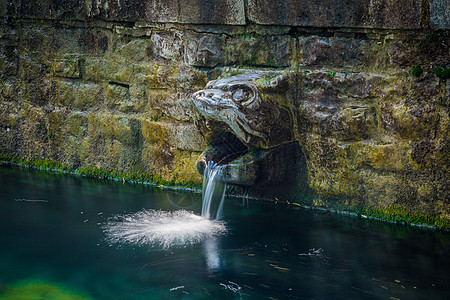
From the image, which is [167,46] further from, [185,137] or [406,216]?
[406,216]

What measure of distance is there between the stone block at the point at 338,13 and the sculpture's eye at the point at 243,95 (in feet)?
2.63

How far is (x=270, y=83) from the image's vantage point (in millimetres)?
6551

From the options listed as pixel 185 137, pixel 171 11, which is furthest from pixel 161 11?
pixel 185 137

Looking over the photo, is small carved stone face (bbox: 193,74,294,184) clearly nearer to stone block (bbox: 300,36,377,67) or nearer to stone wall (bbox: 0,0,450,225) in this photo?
stone wall (bbox: 0,0,450,225)

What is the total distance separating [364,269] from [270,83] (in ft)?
7.55

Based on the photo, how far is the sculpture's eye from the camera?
6424 mm

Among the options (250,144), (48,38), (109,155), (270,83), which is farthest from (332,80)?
(48,38)

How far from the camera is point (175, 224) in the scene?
643 cm

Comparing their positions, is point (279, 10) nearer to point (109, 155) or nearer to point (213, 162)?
point (213, 162)

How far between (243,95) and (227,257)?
6.02 feet

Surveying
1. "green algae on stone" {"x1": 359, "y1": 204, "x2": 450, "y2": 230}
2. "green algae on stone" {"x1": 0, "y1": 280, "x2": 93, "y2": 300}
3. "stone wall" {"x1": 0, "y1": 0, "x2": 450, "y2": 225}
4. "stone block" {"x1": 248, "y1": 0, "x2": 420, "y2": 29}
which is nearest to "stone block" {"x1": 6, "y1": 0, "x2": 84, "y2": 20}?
"stone wall" {"x1": 0, "y1": 0, "x2": 450, "y2": 225}

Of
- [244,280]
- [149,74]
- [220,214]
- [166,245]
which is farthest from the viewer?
[149,74]

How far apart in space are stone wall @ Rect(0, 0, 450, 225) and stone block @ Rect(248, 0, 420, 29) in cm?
1

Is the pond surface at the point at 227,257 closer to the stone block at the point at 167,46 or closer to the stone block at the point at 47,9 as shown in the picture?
the stone block at the point at 167,46
